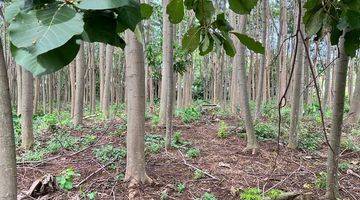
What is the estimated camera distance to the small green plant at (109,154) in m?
6.50

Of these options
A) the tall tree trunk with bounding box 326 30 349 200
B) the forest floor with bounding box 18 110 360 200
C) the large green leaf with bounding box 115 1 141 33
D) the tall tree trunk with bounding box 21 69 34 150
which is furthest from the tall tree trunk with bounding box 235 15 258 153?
the large green leaf with bounding box 115 1 141 33

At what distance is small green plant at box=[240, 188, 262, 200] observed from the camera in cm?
502

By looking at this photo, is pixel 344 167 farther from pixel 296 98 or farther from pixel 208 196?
pixel 208 196

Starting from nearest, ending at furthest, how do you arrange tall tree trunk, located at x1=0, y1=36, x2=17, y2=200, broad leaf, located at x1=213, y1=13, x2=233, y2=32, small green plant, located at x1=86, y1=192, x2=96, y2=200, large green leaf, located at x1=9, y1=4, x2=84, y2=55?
large green leaf, located at x1=9, y1=4, x2=84, y2=55, broad leaf, located at x1=213, y1=13, x2=233, y2=32, tall tree trunk, located at x1=0, y1=36, x2=17, y2=200, small green plant, located at x1=86, y1=192, x2=96, y2=200

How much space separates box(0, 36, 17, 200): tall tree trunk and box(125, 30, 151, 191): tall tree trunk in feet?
11.8

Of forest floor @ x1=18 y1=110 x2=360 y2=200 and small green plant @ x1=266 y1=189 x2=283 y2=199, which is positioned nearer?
small green plant @ x1=266 y1=189 x2=283 y2=199

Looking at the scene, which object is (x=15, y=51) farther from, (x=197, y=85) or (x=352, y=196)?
(x=197, y=85)

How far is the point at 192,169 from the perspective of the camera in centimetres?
639

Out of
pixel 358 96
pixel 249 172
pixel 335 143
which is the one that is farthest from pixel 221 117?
pixel 335 143

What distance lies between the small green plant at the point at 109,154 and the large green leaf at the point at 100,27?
18.6 ft

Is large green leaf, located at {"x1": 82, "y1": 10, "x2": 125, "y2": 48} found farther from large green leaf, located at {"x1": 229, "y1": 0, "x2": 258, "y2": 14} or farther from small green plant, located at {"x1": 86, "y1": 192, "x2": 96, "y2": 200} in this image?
small green plant, located at {"x1": 86, "y1": 192, "x2": 96, "y2": 200}

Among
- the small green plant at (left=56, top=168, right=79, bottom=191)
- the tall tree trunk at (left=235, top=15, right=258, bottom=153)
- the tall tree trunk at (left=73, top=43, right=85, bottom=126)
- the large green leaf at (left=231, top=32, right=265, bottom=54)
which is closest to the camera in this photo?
the large green leaf at (left=231, top=32, right=265, bottom=54)

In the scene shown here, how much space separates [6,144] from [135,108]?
378 cm

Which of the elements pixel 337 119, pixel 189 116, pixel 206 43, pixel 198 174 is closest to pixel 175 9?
pixel 206 43
